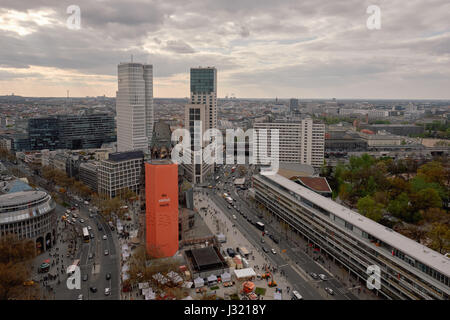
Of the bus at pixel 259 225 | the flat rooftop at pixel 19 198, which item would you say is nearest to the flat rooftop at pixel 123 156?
the flat rooftop at pixel 19 198

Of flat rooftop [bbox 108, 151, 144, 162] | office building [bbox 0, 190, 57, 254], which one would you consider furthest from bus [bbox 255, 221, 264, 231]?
flat rooftop [bbox 108, 151, 144, 162]

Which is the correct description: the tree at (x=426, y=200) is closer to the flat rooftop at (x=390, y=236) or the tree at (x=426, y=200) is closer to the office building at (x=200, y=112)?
the flat rooftop at (x=390, y=236)

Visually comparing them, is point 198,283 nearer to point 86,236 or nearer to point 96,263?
point 96,263

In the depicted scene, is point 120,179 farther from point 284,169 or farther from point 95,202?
point 284,169

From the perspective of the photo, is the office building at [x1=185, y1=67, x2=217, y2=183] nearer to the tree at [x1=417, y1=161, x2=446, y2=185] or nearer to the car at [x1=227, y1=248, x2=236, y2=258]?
the car at [x1=227, y1=248, x2=236, y2=258]

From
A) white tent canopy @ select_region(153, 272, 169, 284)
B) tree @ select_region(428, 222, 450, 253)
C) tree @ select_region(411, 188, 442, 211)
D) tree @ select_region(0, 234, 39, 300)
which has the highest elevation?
tree @ select_region(411, 188, 442, 211)
